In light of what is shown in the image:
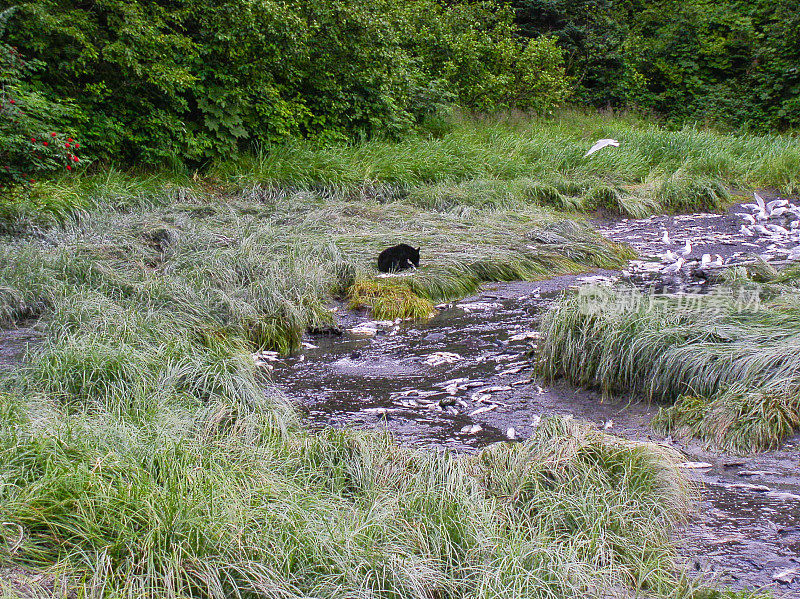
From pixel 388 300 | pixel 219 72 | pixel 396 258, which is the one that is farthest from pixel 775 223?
pixel 219 72

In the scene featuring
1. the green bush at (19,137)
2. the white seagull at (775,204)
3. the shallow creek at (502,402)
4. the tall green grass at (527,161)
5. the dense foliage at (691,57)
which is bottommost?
the shallow creek at (502,402)

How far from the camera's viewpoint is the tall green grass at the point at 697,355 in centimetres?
398

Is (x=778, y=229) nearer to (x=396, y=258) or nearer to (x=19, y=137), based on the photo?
(x=396, y=258)

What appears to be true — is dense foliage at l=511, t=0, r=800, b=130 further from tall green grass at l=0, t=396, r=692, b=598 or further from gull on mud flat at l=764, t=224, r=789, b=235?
tall green grass at l=0, t=396, r=692, b=598

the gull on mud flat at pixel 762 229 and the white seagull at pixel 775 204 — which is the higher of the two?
the white seagull at pixel 775 204

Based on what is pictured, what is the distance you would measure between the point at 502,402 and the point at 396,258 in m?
3.33

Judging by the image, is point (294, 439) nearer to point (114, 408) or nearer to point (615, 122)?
point (114, 408)

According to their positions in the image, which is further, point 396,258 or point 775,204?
point 775,204

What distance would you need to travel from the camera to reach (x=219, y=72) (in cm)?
1103

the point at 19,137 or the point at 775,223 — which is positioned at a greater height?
the point at 19,137

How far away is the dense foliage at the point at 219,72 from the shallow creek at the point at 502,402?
17.1 feet

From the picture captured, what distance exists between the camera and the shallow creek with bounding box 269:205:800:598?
10.1 feet

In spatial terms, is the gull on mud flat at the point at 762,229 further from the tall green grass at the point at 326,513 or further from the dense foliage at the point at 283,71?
the tall green grass at the point at 326,513

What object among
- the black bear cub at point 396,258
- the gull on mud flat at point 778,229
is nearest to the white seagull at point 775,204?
→ the gull on mud flat at point 778,229
